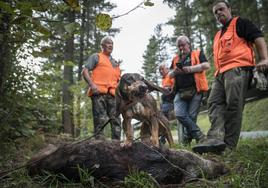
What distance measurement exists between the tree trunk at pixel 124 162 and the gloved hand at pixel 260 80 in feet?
5.35

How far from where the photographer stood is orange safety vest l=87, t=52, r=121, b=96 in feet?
25.0

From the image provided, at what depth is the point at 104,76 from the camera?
768 centimetres

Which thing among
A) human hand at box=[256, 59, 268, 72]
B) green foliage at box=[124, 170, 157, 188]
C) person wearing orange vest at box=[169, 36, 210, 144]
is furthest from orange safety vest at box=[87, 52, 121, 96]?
green foliage at box=[124, 170, 157, 188]

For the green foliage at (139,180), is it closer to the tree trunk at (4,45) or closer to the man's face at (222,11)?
the tree trunk at (4,45)

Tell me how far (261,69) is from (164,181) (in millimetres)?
2451

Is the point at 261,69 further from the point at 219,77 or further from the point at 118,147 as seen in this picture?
the point at 118,147

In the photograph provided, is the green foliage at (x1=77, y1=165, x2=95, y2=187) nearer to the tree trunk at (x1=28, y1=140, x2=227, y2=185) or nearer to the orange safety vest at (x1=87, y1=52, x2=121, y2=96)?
the tree trunk at (x1=28, y1=140, x2=227, y2=185)

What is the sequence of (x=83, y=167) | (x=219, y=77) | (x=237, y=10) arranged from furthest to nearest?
1. (x=237, y=10)
2. (x=219, y=77)
3. (x=83, y=167)

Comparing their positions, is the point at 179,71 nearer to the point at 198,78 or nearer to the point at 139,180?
the point at 198,78

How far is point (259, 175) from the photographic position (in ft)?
12.0

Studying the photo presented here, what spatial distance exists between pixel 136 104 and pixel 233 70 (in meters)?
2.25

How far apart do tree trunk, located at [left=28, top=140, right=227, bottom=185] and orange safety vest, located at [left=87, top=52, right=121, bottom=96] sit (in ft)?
11.3

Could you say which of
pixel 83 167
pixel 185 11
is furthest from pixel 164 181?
pixel 185 11

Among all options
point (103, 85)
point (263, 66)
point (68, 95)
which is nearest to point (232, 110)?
point (263, 66)
